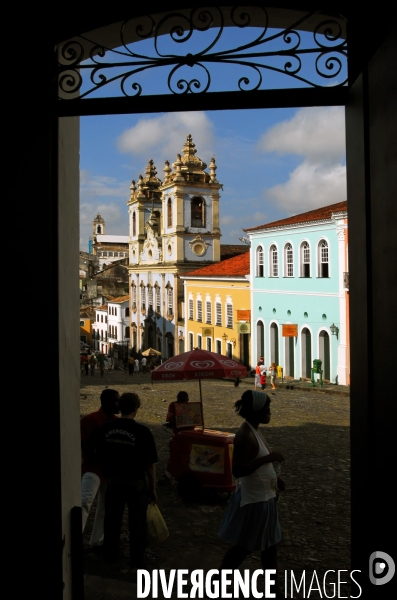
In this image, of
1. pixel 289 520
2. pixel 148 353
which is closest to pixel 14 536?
pixel 289 520

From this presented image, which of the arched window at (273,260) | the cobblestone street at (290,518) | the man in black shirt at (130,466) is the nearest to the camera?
the man in black shirt at (130,466)

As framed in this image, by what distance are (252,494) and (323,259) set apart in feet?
78.0

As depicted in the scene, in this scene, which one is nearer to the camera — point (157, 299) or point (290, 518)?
point (290, 518)

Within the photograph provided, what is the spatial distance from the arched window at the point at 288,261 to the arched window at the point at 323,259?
95.7 inches

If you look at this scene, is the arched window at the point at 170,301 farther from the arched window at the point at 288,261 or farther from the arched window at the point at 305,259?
the arched window at the point at 305,259

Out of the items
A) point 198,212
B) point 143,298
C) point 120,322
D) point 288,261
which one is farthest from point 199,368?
point 120,322

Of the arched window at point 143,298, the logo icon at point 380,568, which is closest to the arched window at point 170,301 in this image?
the arched window at point 143,298

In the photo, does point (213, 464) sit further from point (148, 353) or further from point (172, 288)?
point (172, 288)

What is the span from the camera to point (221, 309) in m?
37.6

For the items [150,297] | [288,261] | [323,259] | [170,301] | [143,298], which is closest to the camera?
[323,259]

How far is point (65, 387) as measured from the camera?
3.94 meters

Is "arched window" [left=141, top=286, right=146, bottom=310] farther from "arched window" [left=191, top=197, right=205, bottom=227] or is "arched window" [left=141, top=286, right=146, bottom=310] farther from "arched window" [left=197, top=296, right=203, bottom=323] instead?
"arched window" [left=197, top=296, right=203, bottom=323]

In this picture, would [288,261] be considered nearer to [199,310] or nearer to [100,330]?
[199,310]

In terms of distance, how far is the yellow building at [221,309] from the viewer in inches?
1361
